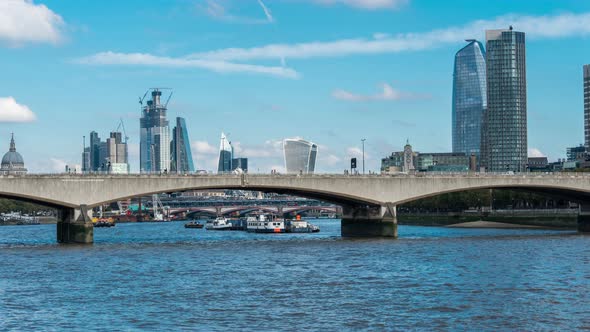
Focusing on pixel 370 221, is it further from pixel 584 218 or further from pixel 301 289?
pixel 301 289

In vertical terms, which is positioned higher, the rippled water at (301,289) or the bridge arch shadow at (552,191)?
the bridge arch shadow at (552,191)

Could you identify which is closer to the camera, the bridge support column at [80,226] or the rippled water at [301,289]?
the rippled water at [301,289]

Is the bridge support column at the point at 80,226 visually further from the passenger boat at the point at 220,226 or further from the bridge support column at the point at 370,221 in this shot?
the passenger boat at the point at 220,226

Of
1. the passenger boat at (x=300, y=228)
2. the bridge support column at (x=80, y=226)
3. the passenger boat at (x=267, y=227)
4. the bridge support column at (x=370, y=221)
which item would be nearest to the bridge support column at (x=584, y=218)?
the bridge support column at (x=370, y=221)

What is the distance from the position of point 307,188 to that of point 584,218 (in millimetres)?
47525

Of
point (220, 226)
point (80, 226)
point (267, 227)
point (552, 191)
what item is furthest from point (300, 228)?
point (80, 226)

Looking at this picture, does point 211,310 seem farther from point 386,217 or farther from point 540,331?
point 386,217

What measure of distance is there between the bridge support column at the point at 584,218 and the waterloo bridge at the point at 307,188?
0.95 feet

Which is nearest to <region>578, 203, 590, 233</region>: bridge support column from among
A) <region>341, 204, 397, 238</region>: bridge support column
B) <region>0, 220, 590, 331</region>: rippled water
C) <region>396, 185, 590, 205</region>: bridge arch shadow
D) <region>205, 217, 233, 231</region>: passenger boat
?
<region>396, 185, 590, 205</region>: bridge arch shadow

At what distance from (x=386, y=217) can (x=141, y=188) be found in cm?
3156

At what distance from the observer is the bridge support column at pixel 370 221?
117625mm

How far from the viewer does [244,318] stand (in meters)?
46.7

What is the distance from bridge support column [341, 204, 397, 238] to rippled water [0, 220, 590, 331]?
24.9 meters

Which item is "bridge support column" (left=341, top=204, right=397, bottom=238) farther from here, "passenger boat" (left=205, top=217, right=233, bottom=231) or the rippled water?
"passenger boat" (left=205, top=217, right=233, bottom=231)
